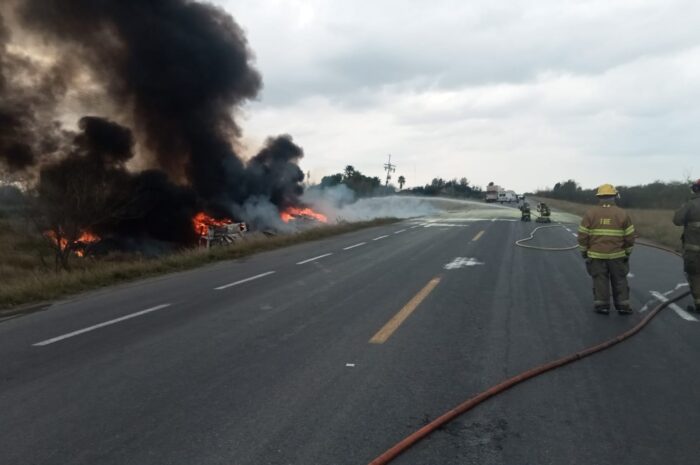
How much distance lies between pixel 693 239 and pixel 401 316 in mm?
4017

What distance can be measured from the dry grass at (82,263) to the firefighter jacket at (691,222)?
962 centimetres

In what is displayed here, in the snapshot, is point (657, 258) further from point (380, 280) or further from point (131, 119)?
point (131, 119)

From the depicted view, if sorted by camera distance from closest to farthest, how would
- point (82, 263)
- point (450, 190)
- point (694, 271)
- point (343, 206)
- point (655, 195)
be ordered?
point (694, 271), point (82, 263), point (343, 206), point (655, 195), point (450, 190)

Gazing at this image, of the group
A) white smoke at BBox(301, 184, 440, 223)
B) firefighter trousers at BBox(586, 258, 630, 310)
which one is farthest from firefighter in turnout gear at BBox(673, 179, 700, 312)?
white smoke at BBox(301, 184, 440, 223)

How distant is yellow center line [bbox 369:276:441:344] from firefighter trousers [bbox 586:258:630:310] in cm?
231

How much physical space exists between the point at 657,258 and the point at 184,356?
39.5 feet

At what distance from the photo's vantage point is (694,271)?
272 inches

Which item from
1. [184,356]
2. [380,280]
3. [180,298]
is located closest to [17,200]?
[180,298]

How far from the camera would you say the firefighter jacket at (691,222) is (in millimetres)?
6918

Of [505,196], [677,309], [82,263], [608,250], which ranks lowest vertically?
[82,263]

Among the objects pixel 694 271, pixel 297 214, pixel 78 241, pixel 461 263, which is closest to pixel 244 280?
pixel 461 263

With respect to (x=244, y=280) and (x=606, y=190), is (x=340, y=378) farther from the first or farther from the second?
(x=244, y=280)

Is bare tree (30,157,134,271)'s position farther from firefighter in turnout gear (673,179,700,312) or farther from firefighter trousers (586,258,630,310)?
firefighter in turnout gear (673,179,700,312)

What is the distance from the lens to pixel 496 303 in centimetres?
736
